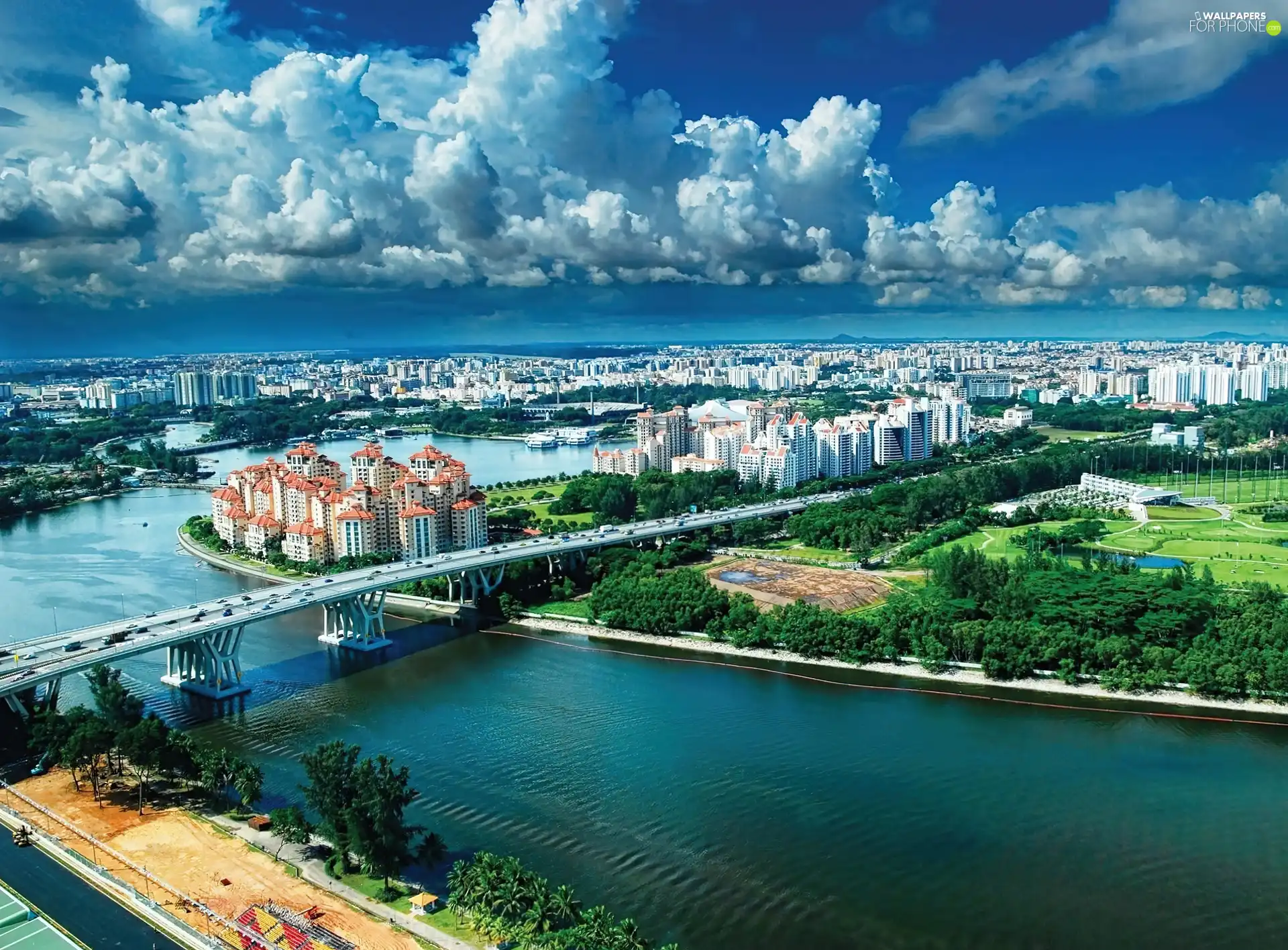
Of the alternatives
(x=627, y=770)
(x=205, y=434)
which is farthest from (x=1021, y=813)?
(x=205, y=434)

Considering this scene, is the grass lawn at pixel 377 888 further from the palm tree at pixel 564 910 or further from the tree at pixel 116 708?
the tree at pixel 116 708

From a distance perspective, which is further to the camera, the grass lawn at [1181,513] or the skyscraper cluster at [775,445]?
the skyscraper cluster at [775,445]

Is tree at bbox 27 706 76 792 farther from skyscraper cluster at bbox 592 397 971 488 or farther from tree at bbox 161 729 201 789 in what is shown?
skyscraper cluster at bbox 592 397 971 488

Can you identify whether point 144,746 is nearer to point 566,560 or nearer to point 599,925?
point 599,925

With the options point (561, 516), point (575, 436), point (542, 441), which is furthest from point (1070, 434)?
point (561, 516)

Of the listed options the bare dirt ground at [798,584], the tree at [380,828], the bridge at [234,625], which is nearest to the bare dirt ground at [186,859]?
the tree at [380,828]

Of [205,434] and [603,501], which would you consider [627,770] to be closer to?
[603,501]
